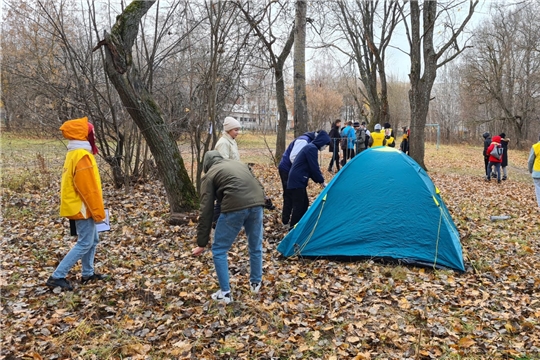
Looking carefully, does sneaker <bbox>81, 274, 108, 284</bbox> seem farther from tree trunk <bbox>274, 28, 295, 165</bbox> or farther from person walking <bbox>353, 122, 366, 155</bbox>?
person walking <bbox>353, 122, 366, 155</bbox>

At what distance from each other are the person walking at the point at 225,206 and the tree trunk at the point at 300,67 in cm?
673

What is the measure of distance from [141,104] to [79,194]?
2.66 m

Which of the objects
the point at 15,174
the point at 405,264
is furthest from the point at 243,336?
the point at 15,174

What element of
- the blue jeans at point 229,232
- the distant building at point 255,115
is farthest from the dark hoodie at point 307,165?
the distant building at point 255,115

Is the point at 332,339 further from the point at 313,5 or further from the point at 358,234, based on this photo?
the point at 313,5

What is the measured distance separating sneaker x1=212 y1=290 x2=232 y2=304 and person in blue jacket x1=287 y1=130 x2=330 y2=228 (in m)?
2.50

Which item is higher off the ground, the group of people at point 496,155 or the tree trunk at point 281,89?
the tree trunk at point 281,89

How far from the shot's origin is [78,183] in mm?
4613

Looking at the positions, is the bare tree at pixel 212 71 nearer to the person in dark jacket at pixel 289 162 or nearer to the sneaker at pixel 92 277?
the person in dark jacket at pixel 289 162

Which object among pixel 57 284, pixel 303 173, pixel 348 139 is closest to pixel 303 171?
pixel 303 173

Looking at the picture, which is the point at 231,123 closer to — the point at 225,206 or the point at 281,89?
the point at 225,206

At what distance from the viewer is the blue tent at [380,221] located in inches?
218

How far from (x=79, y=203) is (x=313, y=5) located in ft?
36.5

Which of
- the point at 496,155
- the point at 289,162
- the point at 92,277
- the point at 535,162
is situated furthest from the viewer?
the point at 496,155
